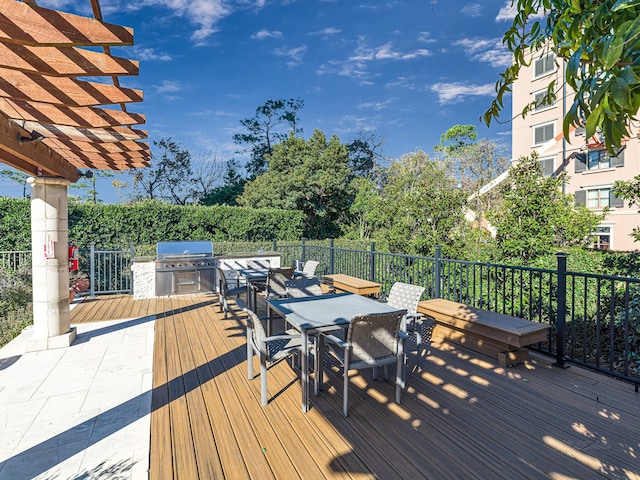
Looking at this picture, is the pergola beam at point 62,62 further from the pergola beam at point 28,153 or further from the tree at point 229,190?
the tree at point 229,190

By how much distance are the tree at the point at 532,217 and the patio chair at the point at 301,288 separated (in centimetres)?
407

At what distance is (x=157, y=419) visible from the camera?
2580 mm

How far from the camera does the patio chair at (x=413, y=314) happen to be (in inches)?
130

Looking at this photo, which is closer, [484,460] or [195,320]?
[484,460]

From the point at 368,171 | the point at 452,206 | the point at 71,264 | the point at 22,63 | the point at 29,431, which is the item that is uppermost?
the point at 368,171

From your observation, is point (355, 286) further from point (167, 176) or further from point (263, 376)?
point (167, 176)

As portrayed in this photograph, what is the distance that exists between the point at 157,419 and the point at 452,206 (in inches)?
252

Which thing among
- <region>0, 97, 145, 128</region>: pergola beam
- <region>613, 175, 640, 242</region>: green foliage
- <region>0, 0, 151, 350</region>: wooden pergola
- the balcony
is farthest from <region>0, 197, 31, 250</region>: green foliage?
<region>613, 175, 640, 242</region>: green foliage

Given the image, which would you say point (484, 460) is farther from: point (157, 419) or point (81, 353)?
point (81, 353)

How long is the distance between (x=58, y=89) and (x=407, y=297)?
3.47 metres

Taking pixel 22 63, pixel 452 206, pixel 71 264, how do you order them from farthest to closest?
pixel 452 206 < pixel 71 264 < pixel 22 63

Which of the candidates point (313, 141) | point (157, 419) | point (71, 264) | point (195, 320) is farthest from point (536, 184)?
point (313, 141)

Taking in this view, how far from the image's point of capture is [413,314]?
3365 mm

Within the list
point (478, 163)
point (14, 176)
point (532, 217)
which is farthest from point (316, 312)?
point (14, 176)
